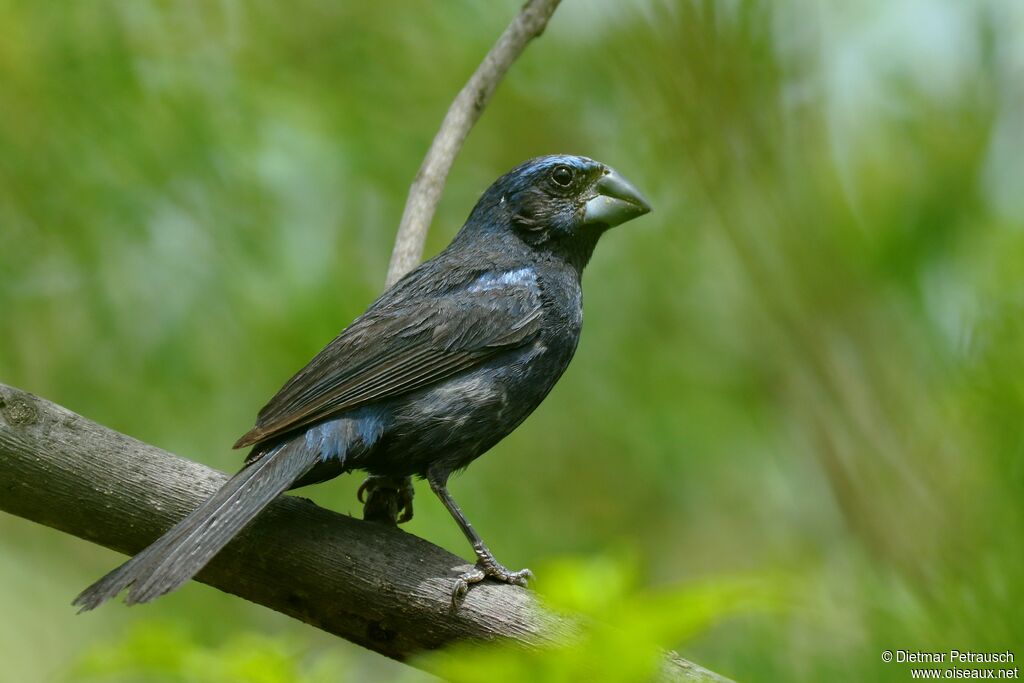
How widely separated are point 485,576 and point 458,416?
0.57 meters

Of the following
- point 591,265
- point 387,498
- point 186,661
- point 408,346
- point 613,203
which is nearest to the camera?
point 186,661

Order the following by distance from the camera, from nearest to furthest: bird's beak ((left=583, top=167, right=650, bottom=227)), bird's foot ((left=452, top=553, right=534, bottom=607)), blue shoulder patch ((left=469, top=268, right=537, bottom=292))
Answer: bird's foot ((left=452, top=553, right=534, bottom=607)), blue shoulder patch ((left=469, top=268, right=537, bottom=292)), bird's beak ((left=583, top=167, right=650, bottom=227))

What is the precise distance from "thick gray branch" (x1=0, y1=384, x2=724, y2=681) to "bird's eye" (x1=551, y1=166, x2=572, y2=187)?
5.13 feet

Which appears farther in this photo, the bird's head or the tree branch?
the bird's head

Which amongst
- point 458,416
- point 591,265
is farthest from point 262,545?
point 591,265

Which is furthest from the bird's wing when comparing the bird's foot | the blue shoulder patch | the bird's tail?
the bird's foot

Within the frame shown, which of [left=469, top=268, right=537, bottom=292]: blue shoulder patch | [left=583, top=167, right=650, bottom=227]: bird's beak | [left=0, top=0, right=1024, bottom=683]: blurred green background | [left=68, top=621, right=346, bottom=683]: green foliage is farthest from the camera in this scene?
[left=0, top=0, right=1024, bottom=683]: blurred green background

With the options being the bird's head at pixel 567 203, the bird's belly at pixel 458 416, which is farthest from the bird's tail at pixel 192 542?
the bird's head at pixel 567 203

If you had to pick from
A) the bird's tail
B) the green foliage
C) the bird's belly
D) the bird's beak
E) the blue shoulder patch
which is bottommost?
the green foliage

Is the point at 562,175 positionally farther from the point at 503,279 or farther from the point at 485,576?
the point at 485,576

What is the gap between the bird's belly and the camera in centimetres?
339

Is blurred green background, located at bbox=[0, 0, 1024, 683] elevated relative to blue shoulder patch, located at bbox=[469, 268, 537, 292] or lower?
elevated

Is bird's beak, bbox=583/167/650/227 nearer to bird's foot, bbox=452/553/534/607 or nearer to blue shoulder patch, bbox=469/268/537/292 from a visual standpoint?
blue shoulder patch, bbox=469/268/537/292

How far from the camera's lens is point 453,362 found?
11.5 ft
